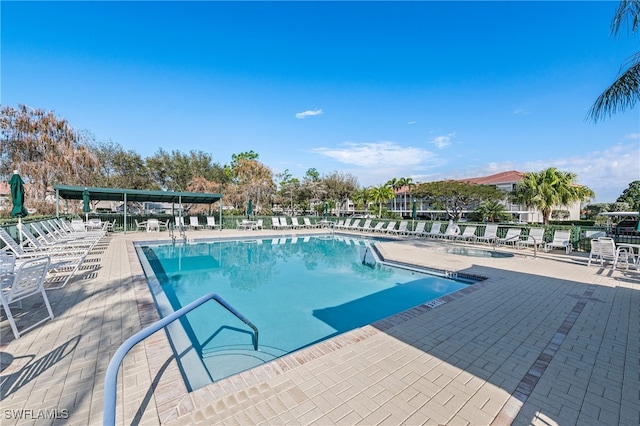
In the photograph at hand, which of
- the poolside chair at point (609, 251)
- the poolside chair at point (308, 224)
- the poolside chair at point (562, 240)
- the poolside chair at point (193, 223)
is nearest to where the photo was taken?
the poolside chair at point (609, 251)

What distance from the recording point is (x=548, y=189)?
19219mm

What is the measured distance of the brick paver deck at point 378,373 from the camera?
2.09 metres

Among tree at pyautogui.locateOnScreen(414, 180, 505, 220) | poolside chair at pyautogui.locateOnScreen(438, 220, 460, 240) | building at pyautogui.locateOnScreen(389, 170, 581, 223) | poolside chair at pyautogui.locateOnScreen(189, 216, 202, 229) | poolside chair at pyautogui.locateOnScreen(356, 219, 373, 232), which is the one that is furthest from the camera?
building at pyautogui.locateOnScreen(389, 170, 581, 223)

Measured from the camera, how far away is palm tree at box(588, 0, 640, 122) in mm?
4570

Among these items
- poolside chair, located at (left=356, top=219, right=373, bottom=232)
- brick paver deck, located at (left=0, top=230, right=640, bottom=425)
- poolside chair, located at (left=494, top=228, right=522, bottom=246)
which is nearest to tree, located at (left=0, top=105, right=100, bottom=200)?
brick paver deck, located at (left=0, top=230, right=640, bottom=425)

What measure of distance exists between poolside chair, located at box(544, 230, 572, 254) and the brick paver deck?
709cm

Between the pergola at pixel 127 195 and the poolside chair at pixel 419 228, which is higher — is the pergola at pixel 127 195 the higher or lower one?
the higher one

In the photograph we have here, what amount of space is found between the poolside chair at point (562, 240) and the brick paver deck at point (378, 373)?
7091 mm

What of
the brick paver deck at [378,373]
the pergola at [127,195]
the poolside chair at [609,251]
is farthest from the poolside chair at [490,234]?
the pergola at [127,195]

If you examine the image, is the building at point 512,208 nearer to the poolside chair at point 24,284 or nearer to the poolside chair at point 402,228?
the poolside chair at point 402,228

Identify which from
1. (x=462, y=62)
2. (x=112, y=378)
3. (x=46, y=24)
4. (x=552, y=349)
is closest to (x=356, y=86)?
(x=462, y=62)

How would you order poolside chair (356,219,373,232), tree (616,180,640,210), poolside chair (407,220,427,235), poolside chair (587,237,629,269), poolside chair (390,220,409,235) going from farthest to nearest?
tree (616,180,640,210), poolside chair (356,219,373,232), poolside chair (390,220,409,235), poolside chair (407,220,427,235), poolside chair (587,237,629,269)

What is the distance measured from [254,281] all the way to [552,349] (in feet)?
20.8

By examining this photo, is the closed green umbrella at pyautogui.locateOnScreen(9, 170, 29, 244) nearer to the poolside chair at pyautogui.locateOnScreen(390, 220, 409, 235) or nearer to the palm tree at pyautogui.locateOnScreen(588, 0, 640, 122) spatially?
the palm tree at pyautogui.locateOnScreen(588, 0, 640, 122)
